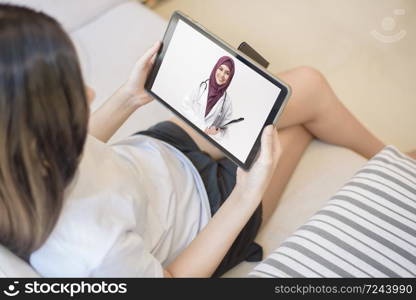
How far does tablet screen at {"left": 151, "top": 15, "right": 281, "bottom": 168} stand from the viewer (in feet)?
2.64

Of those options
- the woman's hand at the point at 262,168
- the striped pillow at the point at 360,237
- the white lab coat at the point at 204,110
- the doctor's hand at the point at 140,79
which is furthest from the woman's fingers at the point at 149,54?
the striped pillow at the point at 360,237

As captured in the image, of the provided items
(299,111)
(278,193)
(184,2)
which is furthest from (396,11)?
(278,193)

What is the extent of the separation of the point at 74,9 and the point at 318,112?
0.80m

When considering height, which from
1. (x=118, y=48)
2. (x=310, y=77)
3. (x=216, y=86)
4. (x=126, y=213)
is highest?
(x=310, y=77)

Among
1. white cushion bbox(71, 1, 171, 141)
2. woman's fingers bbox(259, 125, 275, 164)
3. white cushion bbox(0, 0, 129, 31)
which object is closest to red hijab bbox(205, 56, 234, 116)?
woman's fingers bbox(259, 125, 275, 164)

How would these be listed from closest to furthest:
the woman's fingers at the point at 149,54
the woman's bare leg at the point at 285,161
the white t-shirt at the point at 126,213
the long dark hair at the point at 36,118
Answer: the long dark hair at the point at 36,118 → the white t-shirt at the point at 126,213 → the woman's fingers at the point at 149,54 → the woman's bare leg at the point at 285,161

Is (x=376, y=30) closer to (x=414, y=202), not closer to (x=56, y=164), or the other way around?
(x=414, y=202)

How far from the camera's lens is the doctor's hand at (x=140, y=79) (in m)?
0.90

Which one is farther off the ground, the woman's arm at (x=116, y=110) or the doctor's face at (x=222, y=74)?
the doctor's face at (x=222, y=74)

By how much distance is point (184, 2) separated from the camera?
2.00m

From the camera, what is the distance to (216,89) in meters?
0.86

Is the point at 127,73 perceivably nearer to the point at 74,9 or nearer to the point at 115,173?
the point at 74,9

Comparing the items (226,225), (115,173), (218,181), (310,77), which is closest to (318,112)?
(310,77)

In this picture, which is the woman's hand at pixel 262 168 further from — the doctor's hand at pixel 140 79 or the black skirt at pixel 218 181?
the doctor's hand at pixel 140 79
